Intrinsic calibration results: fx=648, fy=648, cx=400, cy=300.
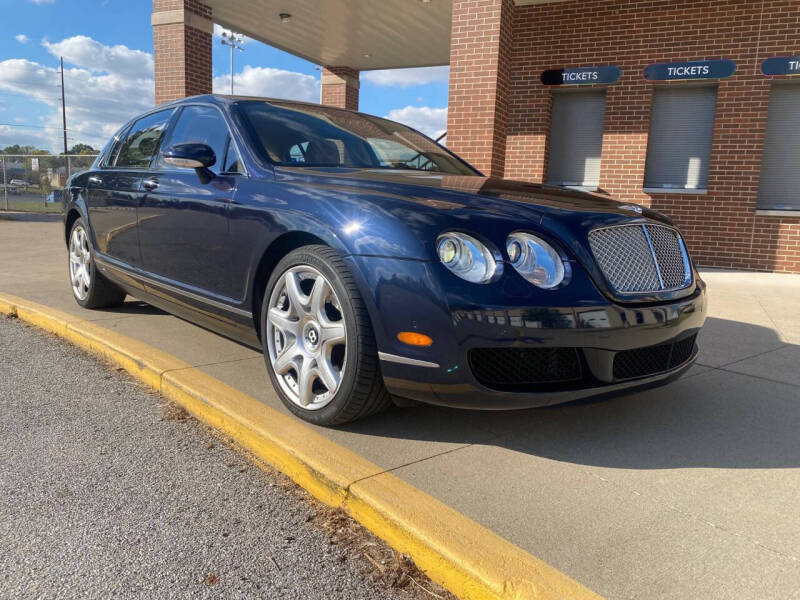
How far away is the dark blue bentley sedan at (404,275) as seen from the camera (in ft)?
8.13

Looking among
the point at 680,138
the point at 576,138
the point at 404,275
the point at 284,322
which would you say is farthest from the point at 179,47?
the point at 404,275

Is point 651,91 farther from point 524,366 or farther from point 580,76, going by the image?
point 524,366

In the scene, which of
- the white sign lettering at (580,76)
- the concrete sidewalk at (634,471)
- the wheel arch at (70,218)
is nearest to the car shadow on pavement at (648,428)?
the concrete sidewalk at (634,471)

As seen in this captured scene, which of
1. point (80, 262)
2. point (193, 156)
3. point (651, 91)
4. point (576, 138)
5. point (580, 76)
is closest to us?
point (193, 156)

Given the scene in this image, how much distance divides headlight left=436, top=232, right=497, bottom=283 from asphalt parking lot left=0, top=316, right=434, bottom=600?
1.05 metres

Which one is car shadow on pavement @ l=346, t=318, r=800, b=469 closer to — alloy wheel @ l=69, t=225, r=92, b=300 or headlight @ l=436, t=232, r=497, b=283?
headlight @ l=436, t=232, r=497, b=283

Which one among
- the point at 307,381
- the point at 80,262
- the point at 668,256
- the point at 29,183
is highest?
the point at 29,183

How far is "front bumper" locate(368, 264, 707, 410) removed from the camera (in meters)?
2.43

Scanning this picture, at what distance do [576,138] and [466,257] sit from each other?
867cm

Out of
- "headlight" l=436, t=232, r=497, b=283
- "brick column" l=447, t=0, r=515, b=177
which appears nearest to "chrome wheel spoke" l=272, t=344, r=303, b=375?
"headlight" l=436, t=232, r=497, b=283

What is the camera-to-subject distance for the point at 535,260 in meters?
2.53

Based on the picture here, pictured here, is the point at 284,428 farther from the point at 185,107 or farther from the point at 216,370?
the point at 185,107

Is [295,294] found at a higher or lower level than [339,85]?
lower

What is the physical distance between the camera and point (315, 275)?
2.88 metres
